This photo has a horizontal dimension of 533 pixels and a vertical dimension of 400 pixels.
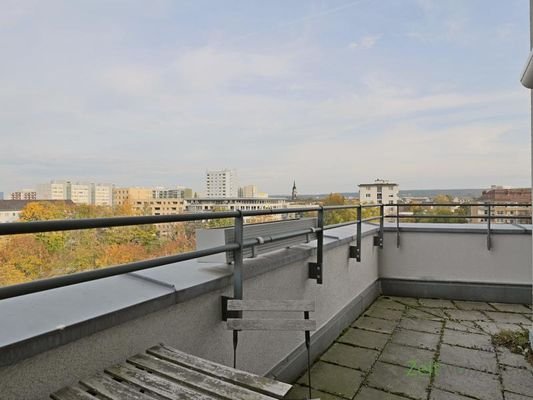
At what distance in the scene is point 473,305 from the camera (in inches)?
181

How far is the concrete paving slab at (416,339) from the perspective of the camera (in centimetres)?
327

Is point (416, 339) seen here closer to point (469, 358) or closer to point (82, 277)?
Answer: point (469, 358)

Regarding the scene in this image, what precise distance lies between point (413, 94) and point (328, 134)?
49.7 feet

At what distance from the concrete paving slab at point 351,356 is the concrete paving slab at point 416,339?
0.41m

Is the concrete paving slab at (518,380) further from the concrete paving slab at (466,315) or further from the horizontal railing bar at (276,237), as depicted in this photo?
the horizontal railing bar at (276,237)

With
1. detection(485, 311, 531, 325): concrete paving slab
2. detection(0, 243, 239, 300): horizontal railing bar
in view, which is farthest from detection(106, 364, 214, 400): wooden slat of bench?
detection(485, 311, 531, 325): concrete paving slab

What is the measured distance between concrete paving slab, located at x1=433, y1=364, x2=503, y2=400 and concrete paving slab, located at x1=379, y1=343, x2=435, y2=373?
0.44 feet

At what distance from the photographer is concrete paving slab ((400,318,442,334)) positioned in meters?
3.69

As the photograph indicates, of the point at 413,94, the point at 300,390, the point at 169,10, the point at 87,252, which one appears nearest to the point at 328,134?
the point at 413,94

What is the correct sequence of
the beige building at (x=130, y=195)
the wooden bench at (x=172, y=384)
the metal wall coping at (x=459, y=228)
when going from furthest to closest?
the beige building at (x=130, y=195) → the metal wall coping at (x=459, y=228) → the wooden bench at (x=172, y=384)

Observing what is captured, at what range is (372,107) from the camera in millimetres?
25328

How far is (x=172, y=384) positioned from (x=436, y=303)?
14.6 ft


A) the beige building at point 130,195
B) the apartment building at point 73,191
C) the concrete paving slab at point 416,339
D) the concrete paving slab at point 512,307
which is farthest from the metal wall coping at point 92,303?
the apartment building at point 73,191

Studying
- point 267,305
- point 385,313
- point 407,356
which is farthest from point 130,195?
point 267,305
